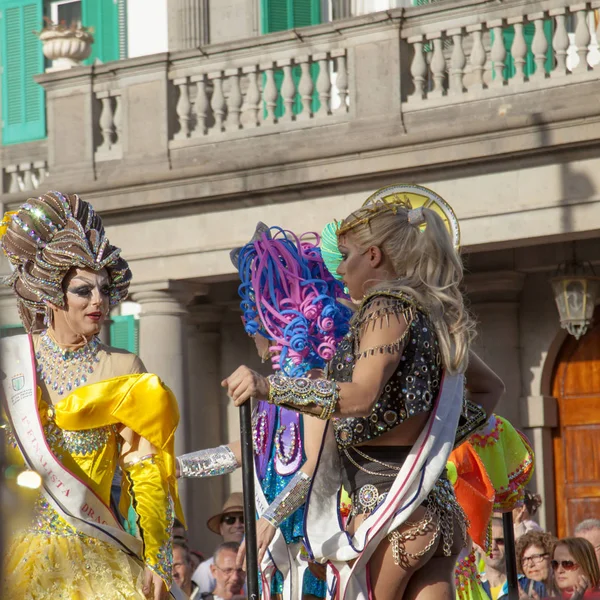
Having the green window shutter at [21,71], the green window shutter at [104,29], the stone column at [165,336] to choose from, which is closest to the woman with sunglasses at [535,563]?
the stone column at [165,336]

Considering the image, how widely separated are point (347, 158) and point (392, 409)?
23.5ft

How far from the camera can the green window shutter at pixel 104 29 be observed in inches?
557

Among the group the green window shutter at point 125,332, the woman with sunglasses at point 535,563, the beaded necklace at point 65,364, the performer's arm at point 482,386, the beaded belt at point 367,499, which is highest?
the green window shutter at point 125,332

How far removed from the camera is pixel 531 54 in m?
11.1

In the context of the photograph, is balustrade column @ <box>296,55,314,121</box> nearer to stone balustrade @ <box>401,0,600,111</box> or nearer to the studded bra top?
stone balustrade @ <box>401,0,600,111</box>

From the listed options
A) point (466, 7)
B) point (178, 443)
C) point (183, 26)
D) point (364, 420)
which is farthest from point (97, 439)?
point (183, 26)

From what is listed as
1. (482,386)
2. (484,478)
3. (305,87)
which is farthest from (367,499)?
(305,87)

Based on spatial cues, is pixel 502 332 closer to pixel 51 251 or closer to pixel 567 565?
pixel 567 565

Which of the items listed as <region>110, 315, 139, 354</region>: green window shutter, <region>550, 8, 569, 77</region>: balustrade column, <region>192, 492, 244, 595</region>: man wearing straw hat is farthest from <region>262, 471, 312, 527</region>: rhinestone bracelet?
<region>110, 315, 139, 354</region>: green window shutter

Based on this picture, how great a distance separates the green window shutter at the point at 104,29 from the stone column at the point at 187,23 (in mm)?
1395

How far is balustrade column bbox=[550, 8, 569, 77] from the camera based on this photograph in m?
10.2

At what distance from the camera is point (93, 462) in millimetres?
4289

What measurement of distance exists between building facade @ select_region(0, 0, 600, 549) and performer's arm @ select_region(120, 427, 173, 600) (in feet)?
20.3

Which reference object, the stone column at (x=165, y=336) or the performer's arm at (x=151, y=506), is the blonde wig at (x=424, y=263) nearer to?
the performer's arm at (x=151, y=506)
